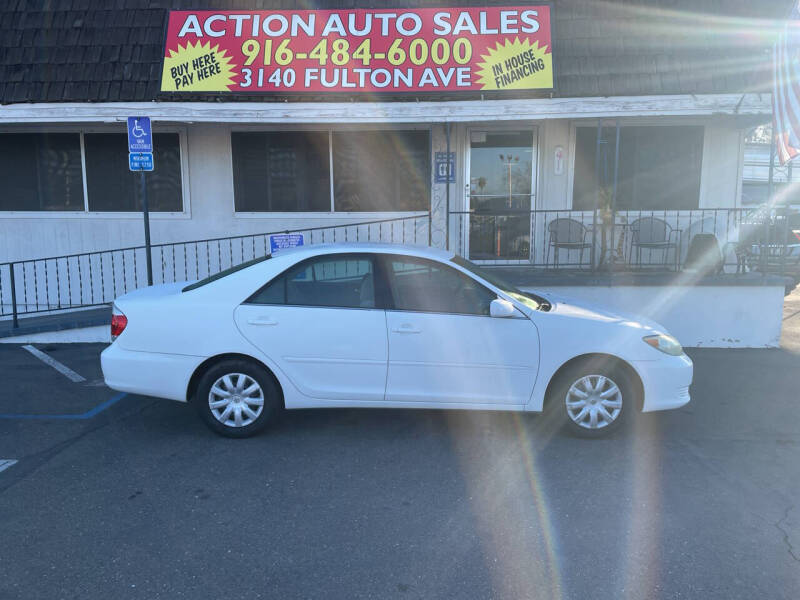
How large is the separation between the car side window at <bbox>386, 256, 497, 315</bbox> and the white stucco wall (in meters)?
3.55

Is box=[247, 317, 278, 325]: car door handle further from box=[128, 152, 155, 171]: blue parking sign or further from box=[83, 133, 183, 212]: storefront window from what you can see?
box=[83, 133, 183, 212]: storefront window

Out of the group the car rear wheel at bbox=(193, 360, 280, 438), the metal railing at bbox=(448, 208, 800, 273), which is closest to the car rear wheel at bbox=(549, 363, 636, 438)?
the car rear wheel at bbox=(193, 360, 280, 438)

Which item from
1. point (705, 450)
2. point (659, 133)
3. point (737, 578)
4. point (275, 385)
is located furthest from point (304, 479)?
point (659, 133)

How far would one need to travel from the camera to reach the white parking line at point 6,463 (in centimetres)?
457

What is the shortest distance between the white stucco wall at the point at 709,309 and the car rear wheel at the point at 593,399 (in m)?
3.30

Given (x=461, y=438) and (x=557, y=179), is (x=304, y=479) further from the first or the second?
(x=557, y=179)

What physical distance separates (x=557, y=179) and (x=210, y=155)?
5.44 metres

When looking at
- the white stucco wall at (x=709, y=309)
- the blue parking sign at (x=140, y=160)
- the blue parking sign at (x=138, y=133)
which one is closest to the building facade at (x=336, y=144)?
the blue parking sign at (x=138, y=133)

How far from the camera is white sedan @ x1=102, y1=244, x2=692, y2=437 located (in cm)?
486

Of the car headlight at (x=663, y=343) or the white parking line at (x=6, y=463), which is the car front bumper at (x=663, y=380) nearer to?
the car headlight at (x=663, y=343)

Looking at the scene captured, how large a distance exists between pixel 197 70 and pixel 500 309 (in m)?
6.52

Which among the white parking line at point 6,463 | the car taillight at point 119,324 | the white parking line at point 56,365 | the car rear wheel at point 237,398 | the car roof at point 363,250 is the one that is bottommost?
the white parking line at point 6,463

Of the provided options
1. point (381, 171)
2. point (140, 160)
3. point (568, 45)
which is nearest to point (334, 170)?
point (381, 171)

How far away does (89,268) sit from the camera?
395 inches
